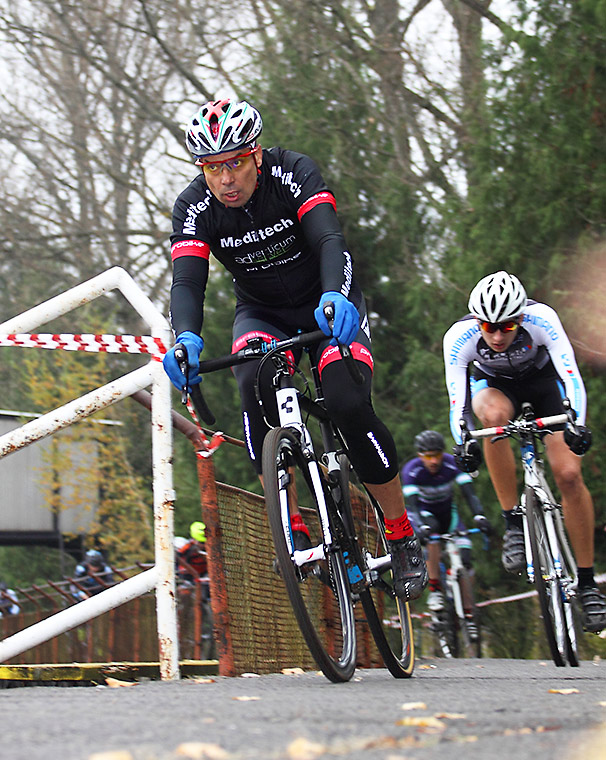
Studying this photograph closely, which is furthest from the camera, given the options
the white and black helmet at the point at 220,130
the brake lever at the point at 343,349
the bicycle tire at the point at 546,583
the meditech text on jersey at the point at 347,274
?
the bicycle tire at the point at 546,583

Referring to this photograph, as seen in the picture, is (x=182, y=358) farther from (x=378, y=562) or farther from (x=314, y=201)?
(x=378, y=562)

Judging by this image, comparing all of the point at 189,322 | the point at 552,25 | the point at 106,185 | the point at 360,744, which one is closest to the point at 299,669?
the point at 189,322

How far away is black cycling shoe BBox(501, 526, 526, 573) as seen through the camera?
20.7 ft

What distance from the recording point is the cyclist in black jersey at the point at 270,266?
4703 millimetres

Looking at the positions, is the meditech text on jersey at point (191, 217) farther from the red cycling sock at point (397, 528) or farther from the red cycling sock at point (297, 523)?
the red cycling sock at point (397, 528)

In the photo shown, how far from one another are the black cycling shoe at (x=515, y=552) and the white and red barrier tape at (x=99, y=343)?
1.88 m

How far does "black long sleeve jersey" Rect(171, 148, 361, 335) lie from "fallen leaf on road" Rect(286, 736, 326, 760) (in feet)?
8.26

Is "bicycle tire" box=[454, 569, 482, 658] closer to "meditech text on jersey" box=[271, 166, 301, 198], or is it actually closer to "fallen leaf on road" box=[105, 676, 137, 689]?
"fallen leaf on road" box=[105, 676, 137, 689]

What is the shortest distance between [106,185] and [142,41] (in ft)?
10.3

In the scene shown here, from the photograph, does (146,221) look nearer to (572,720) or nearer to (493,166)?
(493,166)

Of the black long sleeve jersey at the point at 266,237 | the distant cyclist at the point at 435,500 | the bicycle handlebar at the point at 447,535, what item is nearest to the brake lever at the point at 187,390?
the black long sleeve jersey at the point at 266,237

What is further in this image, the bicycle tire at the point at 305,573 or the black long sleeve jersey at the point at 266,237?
the black long sleeve jersey at the point at 266,237

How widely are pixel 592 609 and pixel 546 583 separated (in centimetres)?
43

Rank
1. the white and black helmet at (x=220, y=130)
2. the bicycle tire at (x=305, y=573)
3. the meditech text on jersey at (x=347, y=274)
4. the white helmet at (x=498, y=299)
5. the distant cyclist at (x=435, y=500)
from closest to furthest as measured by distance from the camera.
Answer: the bicycle tire at (x=305, y=573) < the meditech text on jersey at (x=347, y=274) < the white and black helmet at (x=220, y=130) < the white helmet at (x=498, y=299) < the distant cyclist at (x=435, y=500)
